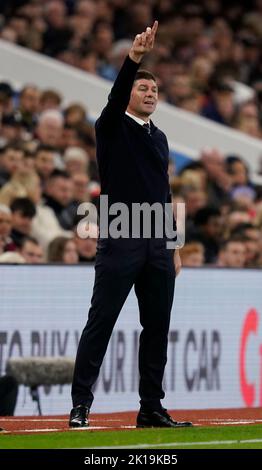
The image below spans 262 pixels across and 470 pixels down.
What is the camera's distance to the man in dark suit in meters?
9.30

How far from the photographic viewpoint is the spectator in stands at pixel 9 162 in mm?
14656

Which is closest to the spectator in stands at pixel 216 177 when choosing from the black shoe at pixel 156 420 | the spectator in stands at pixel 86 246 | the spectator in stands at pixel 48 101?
the spectator in stands at pixel 48 101

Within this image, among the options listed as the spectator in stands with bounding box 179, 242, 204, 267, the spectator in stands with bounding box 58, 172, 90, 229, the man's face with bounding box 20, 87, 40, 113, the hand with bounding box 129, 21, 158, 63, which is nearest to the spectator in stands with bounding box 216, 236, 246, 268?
the spectator in stands with bounding box 179, 242, 204, 267

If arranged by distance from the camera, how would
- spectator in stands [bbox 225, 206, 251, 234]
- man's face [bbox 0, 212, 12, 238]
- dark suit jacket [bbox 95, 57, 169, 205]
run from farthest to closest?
spectator in stands [bbox 225, 206, 251, 234], man's face [bbox 0, 212, 12, 238], dark suit jacket [bbox 95, 57, 169, 205]

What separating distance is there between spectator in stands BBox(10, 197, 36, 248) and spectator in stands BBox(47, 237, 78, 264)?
1.10ft

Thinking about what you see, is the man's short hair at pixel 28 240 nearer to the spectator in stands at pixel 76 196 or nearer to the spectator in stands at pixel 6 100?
the spectator in stands at pixel 76 196

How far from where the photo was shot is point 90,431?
30.1 ft

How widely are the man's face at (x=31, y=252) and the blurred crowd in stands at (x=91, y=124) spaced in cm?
1

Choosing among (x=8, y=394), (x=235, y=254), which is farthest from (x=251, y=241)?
(x=8, y=394)

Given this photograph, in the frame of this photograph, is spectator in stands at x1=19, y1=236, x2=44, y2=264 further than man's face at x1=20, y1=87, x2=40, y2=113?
No

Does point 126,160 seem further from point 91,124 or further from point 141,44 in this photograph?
point 91,124

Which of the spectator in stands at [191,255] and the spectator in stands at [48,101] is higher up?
the spectator in stands at [48,101]

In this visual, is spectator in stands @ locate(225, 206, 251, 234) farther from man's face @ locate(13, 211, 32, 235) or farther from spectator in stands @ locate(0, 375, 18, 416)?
spectator in stands @ locate(0, 375, 18, 416)
